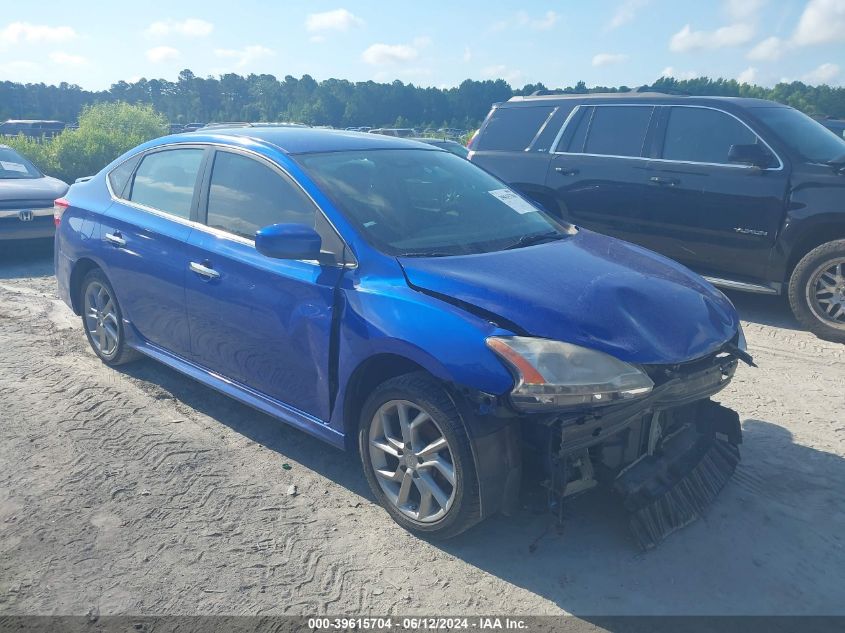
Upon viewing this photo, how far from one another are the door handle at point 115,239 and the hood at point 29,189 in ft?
17.5

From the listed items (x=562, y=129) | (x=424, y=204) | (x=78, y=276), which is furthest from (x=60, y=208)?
(x=562, y=129)

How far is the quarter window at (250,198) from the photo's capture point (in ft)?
12.9

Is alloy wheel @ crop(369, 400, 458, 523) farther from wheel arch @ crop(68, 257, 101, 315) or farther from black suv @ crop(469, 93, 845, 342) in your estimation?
black suv @ crop(469, 93, 845, 342)

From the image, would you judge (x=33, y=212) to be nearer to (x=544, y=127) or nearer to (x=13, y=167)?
(x=13, y=167)

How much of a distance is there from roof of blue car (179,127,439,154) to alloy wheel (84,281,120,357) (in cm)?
134

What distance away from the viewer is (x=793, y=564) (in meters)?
Result: 3.17

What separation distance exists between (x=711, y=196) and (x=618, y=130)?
4.24 feet

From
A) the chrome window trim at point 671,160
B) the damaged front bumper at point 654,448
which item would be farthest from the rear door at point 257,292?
the chrome window trim at point 671,160

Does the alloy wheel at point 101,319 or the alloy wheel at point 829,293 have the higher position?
the alloy wheel at point 829,293

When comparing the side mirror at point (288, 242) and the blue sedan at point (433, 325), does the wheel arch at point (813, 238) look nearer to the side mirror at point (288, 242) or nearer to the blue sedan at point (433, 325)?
the blue sedan at point (433, 325)

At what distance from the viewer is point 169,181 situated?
488cm

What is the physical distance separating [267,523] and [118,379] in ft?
7.91

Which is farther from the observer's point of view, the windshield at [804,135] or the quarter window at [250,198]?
the windshield at [804,135]

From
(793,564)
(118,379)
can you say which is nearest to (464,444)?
(793,564)
